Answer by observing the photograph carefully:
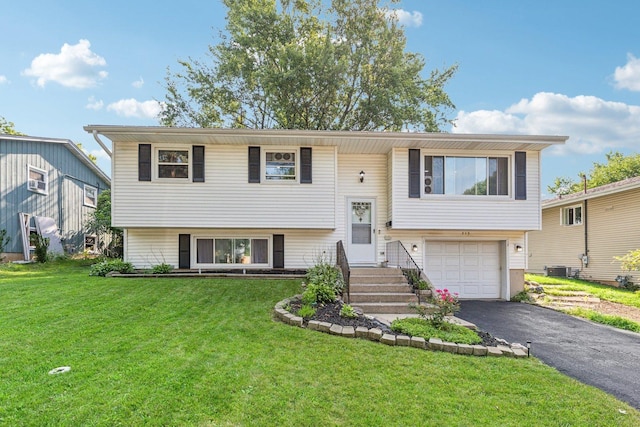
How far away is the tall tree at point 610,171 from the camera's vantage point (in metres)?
31.4

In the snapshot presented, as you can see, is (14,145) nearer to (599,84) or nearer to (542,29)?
(542,29)

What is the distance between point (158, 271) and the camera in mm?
9805

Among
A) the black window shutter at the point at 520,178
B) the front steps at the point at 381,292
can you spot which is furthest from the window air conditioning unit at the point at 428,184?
the front steps at the point at 381,292

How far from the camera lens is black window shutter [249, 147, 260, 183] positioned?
10.1 meters

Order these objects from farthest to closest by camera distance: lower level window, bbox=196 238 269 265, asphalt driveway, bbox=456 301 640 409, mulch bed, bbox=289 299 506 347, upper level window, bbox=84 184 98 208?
upper level window, bbox=84 184 98 208
lower level window, bbox=196 238 269 265
mulch bed, bbox=289 299 506 347
asphalt driveway, bbox=456 301 640 409

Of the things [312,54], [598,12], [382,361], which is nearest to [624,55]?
[598,12]

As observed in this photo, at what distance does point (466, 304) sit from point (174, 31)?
1667cm

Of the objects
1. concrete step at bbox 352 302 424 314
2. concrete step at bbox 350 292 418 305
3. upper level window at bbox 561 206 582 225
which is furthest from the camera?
upper level window at bbox 561 206 582 225

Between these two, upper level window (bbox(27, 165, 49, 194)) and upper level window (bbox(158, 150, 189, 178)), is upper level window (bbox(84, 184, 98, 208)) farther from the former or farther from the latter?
upper level window (bbox(158, 150, 189, 178))

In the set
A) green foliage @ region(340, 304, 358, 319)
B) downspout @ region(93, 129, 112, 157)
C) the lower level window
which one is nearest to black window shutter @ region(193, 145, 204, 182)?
the lower level window

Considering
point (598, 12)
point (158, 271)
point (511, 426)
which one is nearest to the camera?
point (511, 426)

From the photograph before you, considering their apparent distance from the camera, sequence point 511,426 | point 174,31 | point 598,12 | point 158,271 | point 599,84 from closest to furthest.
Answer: point 511,426 → point 158,271 → point 598,12 → point 174,31 → point 599,84

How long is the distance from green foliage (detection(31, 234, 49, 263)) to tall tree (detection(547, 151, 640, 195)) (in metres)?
38.2

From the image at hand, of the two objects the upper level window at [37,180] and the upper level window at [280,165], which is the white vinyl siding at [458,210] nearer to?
the upper level window at [280,165]
